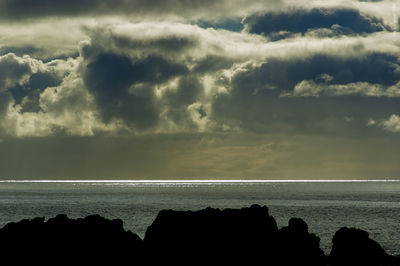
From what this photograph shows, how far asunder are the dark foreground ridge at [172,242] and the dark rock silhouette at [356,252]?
0.86m

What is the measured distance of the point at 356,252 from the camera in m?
48.8

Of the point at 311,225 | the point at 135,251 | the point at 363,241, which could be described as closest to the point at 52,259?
the point at 135,251

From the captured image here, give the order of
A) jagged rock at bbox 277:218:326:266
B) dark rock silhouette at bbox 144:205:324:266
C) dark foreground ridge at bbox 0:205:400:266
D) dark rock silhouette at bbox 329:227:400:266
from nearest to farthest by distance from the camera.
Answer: dark foreground ridge at bbox 0:205:400:266
dark rock silhouette at bbox 144:205:324:266
jagged rock at bbox 277:218:326:266
dark rock silhouette at bbox 329:227:400:266

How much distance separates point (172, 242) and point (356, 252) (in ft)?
50.9

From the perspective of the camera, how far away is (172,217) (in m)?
46.6

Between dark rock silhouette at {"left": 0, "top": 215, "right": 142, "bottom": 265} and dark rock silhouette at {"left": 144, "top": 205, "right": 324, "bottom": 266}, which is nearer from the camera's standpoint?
dark rock silhouette at {"left": 0, "top": 215, "right": 142, "bottom": 265}

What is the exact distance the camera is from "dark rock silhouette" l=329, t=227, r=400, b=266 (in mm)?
48469

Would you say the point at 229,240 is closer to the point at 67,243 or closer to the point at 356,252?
the point at 356,252

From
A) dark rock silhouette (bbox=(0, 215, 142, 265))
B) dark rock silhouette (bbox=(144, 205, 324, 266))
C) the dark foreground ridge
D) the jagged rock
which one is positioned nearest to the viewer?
dark rock silhouette (bbox=(0, 215, 142, 265))

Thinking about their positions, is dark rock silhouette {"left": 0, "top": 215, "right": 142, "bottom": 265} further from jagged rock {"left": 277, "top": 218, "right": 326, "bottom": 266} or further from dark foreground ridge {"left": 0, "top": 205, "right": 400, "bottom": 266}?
jagged rock {"left": 277, "top": 218, "right": 326, "bottom": 266}

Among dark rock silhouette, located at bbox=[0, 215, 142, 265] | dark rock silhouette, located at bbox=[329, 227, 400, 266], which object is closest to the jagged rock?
dark rock silhouette, located at bbox=[329, 227, 400, 266]

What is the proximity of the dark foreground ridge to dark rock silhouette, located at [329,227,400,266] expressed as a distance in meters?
0.86

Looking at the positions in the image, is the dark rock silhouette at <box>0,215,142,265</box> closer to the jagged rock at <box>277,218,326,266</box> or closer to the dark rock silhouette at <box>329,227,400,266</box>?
the jagged rock at <box>277,218,326,266</box>

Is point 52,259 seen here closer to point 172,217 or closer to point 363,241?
point 172,217
